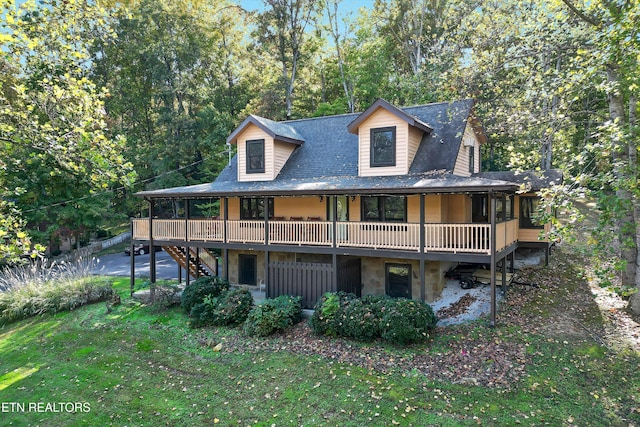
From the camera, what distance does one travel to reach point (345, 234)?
13148mm

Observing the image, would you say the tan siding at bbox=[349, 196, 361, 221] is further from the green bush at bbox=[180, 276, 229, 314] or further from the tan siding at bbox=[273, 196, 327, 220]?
the green bush at bbox=[180, 276, 229, 314]

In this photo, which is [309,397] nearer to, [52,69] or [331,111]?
[52,69]

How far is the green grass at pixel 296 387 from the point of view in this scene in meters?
6.84

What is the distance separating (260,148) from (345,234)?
20.5 feet

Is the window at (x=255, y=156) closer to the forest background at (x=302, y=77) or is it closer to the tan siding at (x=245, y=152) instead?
the tan siding at (x=245, y=152)

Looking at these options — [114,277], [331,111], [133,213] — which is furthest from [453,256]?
[133,213]

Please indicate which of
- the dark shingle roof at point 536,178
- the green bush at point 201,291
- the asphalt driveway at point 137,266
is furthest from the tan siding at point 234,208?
the dark shingle roof at point 536,178

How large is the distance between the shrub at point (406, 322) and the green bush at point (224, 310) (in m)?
4.89

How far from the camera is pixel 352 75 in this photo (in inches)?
1225

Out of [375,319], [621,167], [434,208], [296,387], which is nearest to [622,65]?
[621,167]

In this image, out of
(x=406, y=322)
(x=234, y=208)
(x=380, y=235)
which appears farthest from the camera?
(x=234, y=208)

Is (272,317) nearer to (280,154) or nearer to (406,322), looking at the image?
(406,322)

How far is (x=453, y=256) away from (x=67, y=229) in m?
28.0

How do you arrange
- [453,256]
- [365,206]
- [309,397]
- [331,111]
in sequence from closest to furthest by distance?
[309,397] → [453,256] → [365,206] → [331,111]
